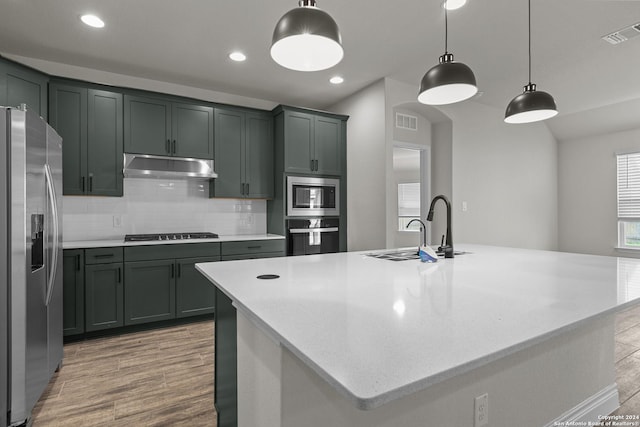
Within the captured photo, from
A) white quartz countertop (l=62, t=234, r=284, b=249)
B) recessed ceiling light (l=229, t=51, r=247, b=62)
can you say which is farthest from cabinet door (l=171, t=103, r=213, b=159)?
white quartz countertop (l=62, t=234, r=284, b=249)

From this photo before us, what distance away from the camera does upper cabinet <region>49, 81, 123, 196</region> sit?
10.2ft

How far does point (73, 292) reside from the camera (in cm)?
294

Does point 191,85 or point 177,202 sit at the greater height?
point 191,85

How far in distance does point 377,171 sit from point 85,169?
2990 millimetres

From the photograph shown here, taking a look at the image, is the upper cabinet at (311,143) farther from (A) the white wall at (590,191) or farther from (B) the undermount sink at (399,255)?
(A) the white wall at (590,191)

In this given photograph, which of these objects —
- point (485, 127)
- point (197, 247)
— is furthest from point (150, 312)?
point (485, 127)

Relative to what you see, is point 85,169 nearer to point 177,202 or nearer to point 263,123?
point 177,202

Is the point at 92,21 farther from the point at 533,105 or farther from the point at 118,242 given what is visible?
the point at 533,105

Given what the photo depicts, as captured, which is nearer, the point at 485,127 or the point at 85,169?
the point at 85,169

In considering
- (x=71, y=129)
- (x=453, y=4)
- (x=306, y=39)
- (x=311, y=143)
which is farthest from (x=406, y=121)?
(x=71, y=129)

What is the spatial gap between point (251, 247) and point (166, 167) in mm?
1221

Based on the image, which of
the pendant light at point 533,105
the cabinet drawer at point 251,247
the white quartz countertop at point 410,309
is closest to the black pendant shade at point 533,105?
the pendant light at point 533,105

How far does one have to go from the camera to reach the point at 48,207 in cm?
208

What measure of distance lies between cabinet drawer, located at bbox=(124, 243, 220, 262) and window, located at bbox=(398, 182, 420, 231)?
4.46 metres
